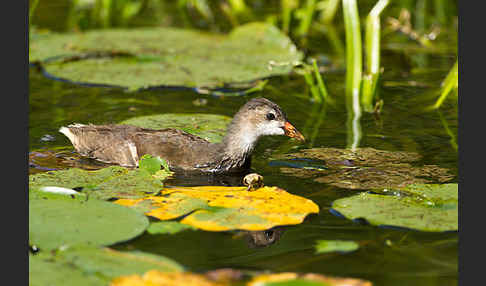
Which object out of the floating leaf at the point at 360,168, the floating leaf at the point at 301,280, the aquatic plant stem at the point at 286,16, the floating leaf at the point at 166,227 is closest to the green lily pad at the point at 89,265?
the floating leaf at the point at 166,227

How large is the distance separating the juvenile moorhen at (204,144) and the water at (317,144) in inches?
11.0

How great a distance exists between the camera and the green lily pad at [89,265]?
4.06 m

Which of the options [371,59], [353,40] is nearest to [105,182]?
[353,40]

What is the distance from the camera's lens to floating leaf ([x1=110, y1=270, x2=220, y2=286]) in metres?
4.04

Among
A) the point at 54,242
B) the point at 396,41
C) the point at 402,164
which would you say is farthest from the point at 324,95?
the point at 54,242

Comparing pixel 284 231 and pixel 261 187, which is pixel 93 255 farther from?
pixel 261 187

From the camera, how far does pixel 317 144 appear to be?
23.6ft

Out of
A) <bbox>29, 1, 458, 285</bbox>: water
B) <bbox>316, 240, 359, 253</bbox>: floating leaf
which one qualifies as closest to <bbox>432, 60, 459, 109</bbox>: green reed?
<bbox>29, 1, 458, 285</bbox>: water

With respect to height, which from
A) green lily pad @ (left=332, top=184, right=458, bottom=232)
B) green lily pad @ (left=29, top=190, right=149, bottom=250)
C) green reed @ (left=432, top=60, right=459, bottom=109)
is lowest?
green lily pad @ (left=29, top=190, right=149, bottom=250)

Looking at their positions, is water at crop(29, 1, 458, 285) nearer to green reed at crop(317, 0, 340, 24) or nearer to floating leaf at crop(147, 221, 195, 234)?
floating leaf at crop(147, 221, 195, 234)

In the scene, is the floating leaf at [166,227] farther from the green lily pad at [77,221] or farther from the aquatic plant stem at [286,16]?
the aquatic plant stem at [286,16]

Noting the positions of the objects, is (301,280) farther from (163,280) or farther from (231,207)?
(231,207)

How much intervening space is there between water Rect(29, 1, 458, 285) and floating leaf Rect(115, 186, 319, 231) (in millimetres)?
101

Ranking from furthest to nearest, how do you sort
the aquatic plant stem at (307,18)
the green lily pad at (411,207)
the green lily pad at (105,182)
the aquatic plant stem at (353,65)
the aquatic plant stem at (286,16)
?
the aquatic plant stem at (286,16) → the aquatic plant stem at (307,18) → the aquatic plant stem at (353,65) → the green lily pad at (105,182) → the green lily pad at (411,207)
